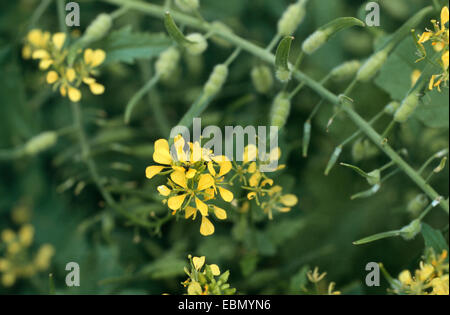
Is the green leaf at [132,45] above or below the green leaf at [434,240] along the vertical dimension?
above

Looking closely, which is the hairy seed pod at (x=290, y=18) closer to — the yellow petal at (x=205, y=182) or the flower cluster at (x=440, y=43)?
the flower cluster at (x=440, y=43)

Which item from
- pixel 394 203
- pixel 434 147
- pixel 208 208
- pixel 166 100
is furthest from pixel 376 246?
pixel 166 100

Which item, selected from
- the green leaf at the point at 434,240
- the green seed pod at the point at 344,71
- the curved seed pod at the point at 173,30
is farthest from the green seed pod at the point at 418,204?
the curved seed pod at the point at 173,30

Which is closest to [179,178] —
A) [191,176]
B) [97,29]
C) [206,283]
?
[191,176]

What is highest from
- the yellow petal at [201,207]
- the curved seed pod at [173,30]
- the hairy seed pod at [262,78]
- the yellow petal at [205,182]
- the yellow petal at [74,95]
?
the hairy seed pod at [262,78]

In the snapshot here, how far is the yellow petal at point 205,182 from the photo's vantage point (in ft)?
2.63

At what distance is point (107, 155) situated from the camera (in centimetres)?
142

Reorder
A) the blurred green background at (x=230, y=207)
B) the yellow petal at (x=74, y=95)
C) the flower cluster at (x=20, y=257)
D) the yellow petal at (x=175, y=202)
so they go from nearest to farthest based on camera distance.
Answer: the yellow petal at (x=175, y=202) < the yellow petal at (x=74, y=95) < the blurred green background at (x=230, y=207) < the flower cluster at (x=20, y=257)

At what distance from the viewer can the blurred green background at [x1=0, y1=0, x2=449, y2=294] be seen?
3.77ft

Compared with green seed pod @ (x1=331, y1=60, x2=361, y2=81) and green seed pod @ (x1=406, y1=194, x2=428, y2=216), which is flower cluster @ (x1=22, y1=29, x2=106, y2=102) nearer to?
green seed pod @ (x1=331, y1=60, x2=361, y2=81)

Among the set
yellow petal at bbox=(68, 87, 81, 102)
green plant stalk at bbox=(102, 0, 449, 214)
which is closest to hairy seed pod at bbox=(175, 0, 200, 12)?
green plant stalk at bbox=(102, 0, 449, 214)

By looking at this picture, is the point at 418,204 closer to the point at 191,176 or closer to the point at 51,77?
the point at 191,176

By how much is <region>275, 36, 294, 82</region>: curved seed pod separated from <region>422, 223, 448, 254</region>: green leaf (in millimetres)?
363
